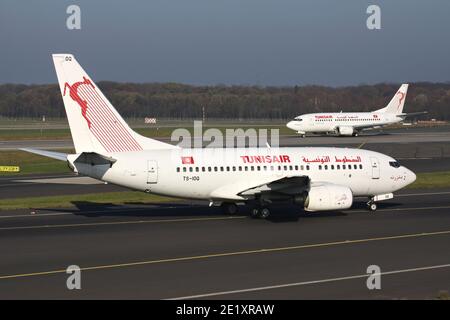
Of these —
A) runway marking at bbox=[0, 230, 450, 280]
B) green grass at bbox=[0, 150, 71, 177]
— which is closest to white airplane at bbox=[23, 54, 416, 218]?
runway marking at bbox=[0, 230, 450, 280]

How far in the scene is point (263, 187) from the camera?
3847cm

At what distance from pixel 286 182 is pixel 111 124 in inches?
355

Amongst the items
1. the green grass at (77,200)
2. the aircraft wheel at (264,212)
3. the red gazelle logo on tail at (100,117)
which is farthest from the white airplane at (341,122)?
the red gazelle logo on tail at (100,117)

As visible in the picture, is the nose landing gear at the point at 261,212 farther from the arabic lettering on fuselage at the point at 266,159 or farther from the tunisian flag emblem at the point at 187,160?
the tunisian flag emblem at the point at 187,160

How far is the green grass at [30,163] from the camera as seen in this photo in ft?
229

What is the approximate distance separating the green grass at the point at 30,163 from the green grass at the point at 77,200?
19845 millimetres

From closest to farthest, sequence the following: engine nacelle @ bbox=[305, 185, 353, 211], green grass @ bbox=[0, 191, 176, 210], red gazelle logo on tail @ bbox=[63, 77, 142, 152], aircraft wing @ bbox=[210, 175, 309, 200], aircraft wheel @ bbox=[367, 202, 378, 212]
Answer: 1. red gazelle logo on tail @ bbox=[63, 77, 142, 152]
2. engine nacelle @ bbox=[305, 185, 353, 211]
3. aircraft wing @ bbox=[210, 175, 309, 200]
4. aircraft wheel @ bbox=[367, 202, 378, 212]
5. green grass @ bbox=[0, 191, 176, 210]

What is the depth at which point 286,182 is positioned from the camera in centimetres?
3775

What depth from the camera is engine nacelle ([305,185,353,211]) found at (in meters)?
37.5

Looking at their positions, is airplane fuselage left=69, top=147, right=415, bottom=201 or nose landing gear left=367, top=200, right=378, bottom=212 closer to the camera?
airplane fuselage left=69, top=147, right=415, bottom=201

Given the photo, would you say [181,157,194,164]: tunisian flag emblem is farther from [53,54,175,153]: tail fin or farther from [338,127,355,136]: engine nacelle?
[338,127,355,136]: engine nacelle

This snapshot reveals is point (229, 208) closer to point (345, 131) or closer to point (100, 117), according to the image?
point (100, 117)

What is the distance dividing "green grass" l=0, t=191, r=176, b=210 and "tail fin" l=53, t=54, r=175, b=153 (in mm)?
8971
